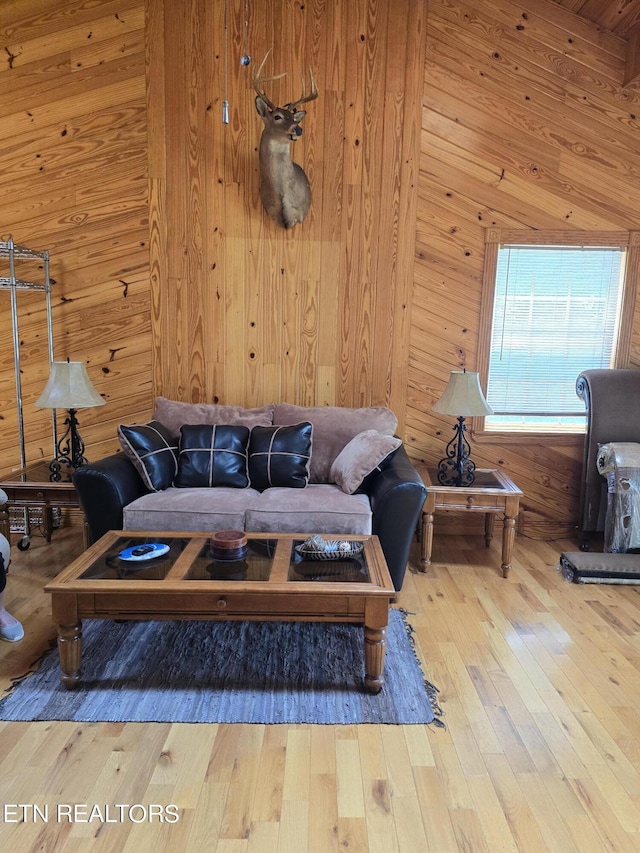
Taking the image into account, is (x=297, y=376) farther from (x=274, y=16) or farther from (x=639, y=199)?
(x=639, y=199)

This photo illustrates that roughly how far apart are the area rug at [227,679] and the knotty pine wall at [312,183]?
5.79 feet

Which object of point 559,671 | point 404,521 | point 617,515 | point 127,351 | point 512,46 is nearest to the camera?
point 559,671

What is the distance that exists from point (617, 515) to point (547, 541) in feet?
2.12

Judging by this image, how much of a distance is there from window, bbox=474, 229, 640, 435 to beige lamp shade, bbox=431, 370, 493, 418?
1.60 ft

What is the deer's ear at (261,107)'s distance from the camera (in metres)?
3.32

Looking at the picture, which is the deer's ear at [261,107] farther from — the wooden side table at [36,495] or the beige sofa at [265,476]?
the wooden side table at [36,495]

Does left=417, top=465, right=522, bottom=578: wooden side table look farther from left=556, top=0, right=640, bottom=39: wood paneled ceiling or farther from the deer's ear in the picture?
left=556, top=0, right=640, bottom=39: wood paneled ceiling

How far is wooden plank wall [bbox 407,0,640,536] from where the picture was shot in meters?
3.72

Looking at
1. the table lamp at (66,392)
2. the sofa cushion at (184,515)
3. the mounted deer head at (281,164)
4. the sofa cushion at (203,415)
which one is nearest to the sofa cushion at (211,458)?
the sofa cushion at (203,415)

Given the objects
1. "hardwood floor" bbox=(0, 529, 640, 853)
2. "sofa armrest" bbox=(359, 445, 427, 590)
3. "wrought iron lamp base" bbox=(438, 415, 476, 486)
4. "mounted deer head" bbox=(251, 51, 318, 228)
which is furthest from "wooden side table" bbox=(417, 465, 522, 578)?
"mounted deer head" bbox=(251, 51, 318, 228)

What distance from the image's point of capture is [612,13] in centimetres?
354

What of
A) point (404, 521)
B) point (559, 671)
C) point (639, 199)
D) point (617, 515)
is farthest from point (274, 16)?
point (559, 671)

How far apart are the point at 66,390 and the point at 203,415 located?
81 cm

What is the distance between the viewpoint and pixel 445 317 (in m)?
3.96
